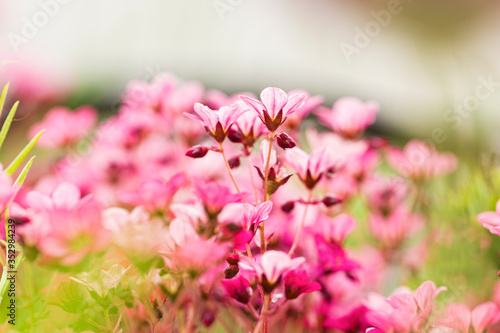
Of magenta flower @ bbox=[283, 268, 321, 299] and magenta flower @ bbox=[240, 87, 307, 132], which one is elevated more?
magenta flower @ bbox=[240, 87, 307, 132]

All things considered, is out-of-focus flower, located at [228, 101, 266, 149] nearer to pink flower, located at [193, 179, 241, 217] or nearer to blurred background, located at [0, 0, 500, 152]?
pink flower, located at [193, 179, 241, 217]

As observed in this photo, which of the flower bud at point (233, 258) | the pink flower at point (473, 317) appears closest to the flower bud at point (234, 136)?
the flower bud at point (233, 258)

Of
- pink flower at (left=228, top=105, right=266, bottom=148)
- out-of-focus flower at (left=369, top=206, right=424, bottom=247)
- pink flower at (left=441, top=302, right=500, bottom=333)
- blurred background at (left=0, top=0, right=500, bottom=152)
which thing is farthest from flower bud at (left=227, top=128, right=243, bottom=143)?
blurred background at (left=0, top=0, right=500, bottom=152)

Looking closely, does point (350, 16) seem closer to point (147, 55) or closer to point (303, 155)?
point (147, 55)

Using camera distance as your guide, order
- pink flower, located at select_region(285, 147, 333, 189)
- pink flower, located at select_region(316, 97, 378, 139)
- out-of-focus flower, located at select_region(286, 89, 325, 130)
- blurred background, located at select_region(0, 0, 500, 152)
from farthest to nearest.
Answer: blurred background, located at select_region(0, 0, 500, 152) → pink flower, located at select_region(316, 97, 378, 139) → out-of-focus flower, located at select_region(286, 89, 325, 130) → pink flower, located at select_region(285, 147, 333, 189)

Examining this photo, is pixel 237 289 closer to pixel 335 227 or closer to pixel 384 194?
pixel 335 227

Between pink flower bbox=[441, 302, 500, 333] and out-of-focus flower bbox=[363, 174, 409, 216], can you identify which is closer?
pink flower bbox=[441, 302, 500, 333]

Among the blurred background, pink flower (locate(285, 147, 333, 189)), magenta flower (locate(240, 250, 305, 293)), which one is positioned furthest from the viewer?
the blurred background

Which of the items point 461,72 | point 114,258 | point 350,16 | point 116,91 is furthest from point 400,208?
point 350,16

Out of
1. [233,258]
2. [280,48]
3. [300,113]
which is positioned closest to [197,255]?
[233,258]
